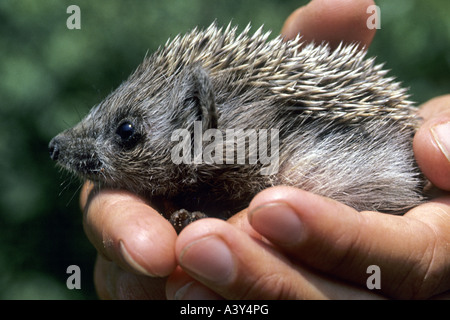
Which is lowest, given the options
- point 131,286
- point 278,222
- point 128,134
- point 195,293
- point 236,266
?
point 131,286

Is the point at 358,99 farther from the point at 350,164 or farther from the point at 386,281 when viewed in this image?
the point at 386,281

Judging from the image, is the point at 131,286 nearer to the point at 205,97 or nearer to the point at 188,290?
the point at 188,290

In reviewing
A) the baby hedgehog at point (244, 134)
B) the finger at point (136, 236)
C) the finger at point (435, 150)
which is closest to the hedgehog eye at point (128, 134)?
the baby hedgehog at point (244, 134)

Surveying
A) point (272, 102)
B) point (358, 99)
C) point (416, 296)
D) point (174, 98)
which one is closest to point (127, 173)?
point (174, 98)

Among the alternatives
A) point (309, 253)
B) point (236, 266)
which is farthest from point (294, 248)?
point (236, 266)

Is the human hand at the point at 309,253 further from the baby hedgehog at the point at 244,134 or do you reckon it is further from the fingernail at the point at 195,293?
the baby hedgehog at the point at 244,134

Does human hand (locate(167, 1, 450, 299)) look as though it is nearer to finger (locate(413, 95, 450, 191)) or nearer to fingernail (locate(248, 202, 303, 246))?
fingernail (locate(248, 202, 303, 246))

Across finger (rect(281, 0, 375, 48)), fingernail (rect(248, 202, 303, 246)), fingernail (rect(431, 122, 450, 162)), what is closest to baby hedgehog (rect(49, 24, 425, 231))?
fingernail (rect(431, 122, 450, 162))
